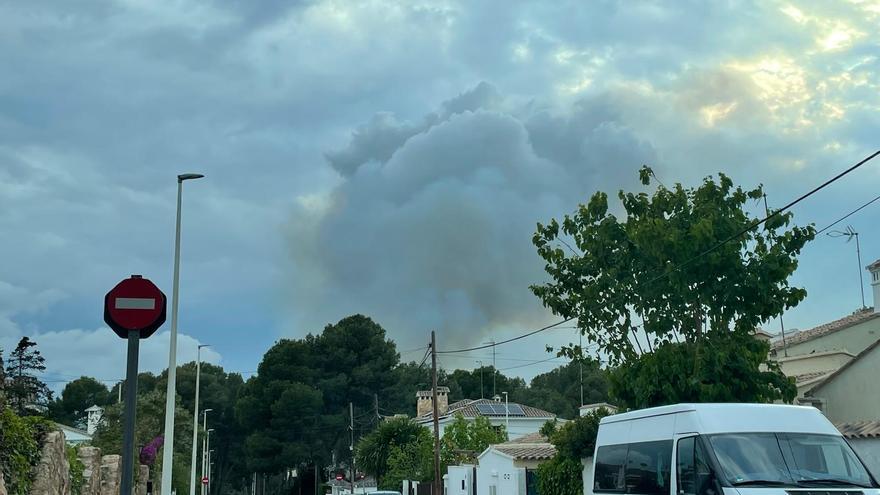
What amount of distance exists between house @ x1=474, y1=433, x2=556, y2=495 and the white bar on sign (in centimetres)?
3225

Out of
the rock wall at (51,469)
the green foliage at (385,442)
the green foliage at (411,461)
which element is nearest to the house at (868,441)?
the rock wall at (51,469)

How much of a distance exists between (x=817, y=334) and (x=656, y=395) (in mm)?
18471

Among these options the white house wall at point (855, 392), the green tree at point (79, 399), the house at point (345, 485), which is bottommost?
the house at point (345, 485)

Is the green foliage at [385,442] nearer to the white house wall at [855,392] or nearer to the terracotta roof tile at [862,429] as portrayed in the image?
the white house wall at [855,392]

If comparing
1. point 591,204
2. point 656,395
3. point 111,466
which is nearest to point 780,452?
point 656,395

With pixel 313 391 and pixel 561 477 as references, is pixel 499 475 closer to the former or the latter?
pixel 561 477

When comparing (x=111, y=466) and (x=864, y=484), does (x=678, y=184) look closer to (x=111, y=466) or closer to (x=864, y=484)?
(x=864, y=484)

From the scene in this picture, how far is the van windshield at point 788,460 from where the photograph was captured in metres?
11.9

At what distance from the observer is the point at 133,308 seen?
6508 mm

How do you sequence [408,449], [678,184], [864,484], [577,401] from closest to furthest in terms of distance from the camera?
[864,484]
[678,184]
[408,449]
[577,401]

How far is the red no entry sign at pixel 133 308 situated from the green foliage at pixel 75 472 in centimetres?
2016

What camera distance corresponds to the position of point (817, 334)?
4106cm

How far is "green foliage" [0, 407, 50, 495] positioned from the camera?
18.5 m

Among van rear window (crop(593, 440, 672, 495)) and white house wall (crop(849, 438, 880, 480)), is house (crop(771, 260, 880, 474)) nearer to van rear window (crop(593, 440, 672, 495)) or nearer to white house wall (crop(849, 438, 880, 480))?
white house wall (crop(849, 438, 880, 480))
